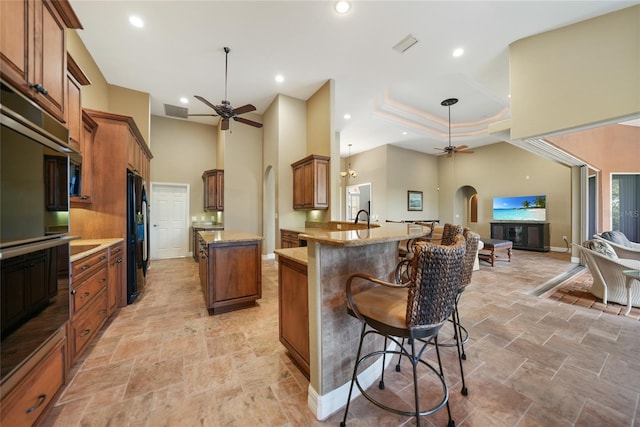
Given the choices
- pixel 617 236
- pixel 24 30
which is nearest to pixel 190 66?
pixel 24 30

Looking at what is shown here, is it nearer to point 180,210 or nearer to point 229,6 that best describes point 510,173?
point 229,6

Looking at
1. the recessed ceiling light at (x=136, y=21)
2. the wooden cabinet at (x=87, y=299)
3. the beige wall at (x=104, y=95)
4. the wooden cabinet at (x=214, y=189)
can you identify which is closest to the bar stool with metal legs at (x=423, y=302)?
the wooden cabinet at (x=87, y=299)

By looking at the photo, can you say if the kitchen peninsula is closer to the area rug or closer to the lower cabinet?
the lower cabinet

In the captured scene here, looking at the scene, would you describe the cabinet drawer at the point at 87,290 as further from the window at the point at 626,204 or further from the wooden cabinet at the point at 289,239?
the window at the point at 626,204

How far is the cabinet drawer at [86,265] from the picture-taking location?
1.92m

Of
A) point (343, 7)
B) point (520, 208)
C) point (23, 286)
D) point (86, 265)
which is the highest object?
point (343, 7)

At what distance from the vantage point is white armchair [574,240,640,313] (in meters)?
2.96

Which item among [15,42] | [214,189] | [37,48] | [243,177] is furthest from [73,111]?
[214,189]

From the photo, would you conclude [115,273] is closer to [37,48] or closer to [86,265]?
[86,265]

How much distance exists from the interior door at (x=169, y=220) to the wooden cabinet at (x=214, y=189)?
0.67m

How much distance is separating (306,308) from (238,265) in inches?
63.7

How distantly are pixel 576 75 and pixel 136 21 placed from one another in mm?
6079

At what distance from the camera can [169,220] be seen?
6.58 metres

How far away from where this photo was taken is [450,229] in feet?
6.68
